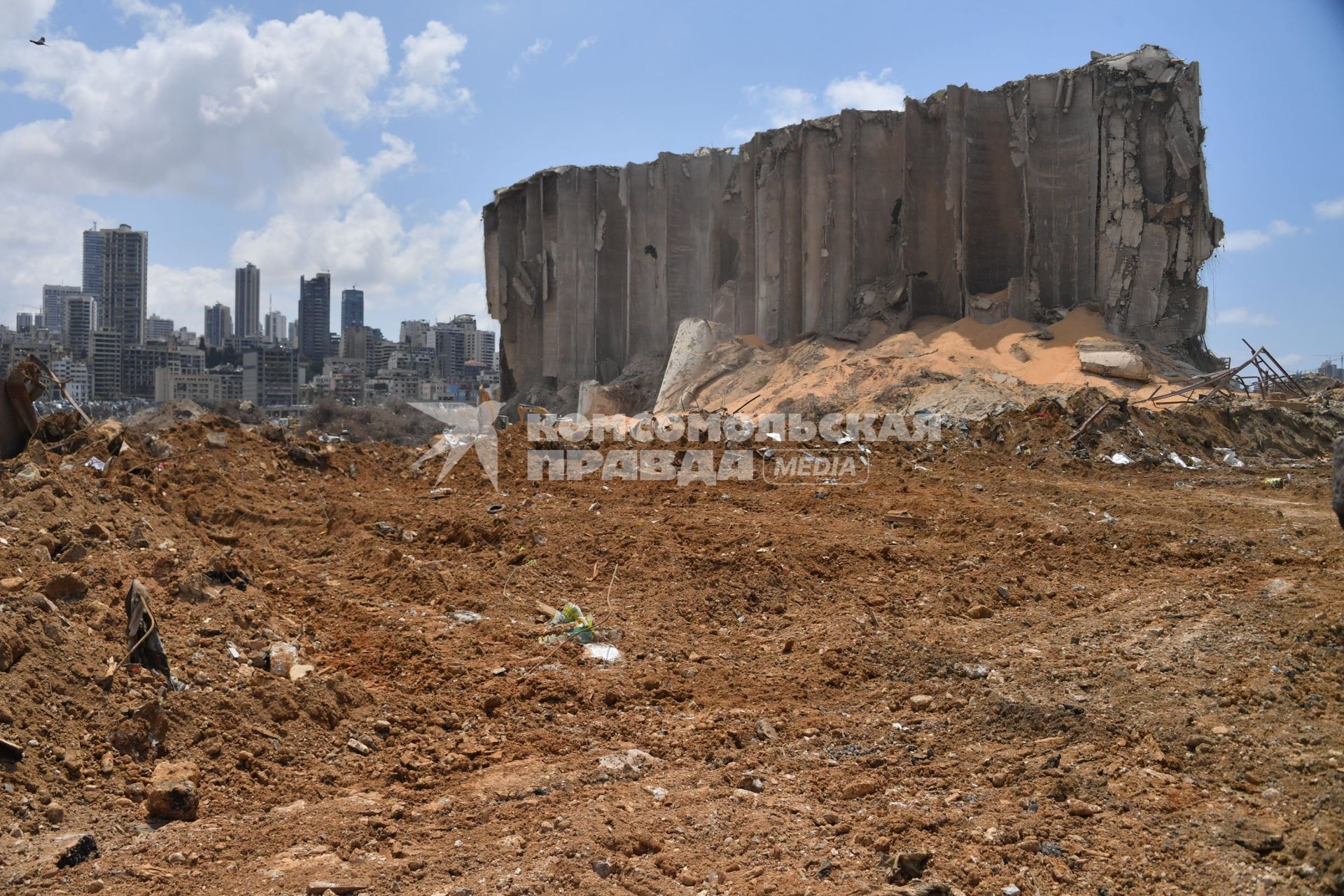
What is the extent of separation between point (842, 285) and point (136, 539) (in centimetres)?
1656

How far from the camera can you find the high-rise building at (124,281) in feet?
261

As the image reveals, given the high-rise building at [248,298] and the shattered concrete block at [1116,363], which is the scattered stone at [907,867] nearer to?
the shattered concrete block at [1116,363]

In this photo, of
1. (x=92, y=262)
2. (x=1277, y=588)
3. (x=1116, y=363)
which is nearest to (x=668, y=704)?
(x=1277, y=588)

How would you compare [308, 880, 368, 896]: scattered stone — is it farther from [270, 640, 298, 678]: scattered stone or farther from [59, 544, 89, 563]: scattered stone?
[59, 544, 89, 563]: scattered stone

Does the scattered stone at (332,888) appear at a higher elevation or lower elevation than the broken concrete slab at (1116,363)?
lower

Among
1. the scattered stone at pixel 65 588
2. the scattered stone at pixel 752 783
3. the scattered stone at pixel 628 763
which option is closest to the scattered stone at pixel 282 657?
the scattered stone at pixel 65 588

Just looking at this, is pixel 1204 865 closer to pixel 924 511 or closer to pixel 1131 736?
→ pixel 1131 736

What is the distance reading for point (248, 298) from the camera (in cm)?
11256

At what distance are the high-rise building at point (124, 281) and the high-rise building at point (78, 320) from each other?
0.89m

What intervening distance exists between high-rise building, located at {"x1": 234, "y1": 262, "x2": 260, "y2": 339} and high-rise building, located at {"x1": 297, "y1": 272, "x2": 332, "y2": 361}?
18.5 m

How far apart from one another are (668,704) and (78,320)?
3605 inches

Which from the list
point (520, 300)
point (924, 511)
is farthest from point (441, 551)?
point (520, 300)

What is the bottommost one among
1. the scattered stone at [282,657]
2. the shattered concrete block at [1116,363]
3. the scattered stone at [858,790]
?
the scattered stone at [858,790]

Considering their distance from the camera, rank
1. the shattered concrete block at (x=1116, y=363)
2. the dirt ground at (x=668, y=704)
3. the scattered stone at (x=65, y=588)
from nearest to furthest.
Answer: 1. the dirt ground at (x=668, y=704)
2. the scattered stone at (x=65, y=588)
3. the shattered concrete block at (x=1116, y=363)
